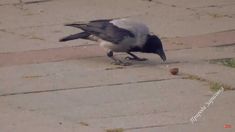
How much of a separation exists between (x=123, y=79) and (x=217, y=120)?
85.4 inches

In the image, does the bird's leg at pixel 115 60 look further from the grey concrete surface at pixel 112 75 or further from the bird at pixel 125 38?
the grey concrete surface at pixel 112 75

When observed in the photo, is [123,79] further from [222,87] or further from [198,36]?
[198,36]

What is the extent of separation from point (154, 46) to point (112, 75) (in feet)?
2.61

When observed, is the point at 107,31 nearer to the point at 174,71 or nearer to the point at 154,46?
the point at 154,46

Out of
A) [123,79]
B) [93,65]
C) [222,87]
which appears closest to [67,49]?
[93,65]

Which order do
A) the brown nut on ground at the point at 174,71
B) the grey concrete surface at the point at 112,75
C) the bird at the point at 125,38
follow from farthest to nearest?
the bird at the point at 125,38
the brown nut on ground at the point at 174,71
the grey concrete surface at the point at 112,75

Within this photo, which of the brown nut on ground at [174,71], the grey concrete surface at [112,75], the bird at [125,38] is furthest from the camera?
the bird at [125,38]

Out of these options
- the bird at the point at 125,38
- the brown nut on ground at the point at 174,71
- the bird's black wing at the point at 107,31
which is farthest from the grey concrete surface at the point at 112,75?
the bird's black wing at the point at 107,31

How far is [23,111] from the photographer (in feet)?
31.2

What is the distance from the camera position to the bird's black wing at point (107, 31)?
37.7ft

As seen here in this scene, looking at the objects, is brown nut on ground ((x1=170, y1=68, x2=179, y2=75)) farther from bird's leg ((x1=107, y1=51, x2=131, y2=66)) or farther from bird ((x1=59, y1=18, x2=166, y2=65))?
bird's leg ((x1=107, y1=51, x2=131, y2=66))

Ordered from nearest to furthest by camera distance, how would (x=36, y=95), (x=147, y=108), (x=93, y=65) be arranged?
(x=147, y=108) < (x=36, y=95) < (x=93, y=65)

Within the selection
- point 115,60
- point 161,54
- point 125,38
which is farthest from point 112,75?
point 161,54

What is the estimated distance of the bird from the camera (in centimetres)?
1149
